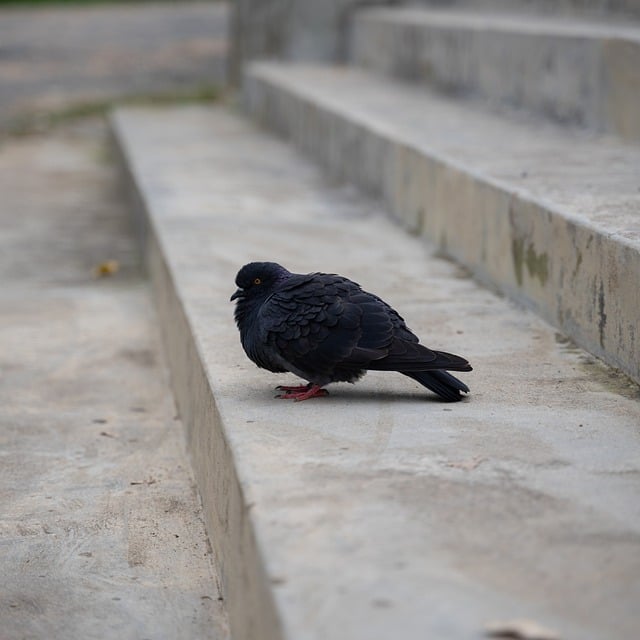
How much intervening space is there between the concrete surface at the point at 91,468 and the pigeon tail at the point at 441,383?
71 centimetres

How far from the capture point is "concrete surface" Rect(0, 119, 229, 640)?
2830mm

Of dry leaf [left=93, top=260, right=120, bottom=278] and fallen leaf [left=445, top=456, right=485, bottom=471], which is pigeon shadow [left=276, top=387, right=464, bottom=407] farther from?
dry leaf [left=93, top=260, right=120, bottom=278]

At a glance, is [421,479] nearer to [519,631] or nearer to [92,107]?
[519,631]

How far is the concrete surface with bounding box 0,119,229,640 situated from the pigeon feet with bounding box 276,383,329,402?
0.44 metres

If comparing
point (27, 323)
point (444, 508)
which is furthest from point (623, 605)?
point (27, 323)

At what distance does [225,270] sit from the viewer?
15.8 feet

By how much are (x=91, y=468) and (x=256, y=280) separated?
2.99 feet

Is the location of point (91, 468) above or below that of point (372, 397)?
below

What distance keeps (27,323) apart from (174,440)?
168 cm

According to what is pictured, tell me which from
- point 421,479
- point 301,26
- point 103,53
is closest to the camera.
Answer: point 421,479

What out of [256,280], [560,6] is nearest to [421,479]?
[256,280]

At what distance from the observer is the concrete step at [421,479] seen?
2.06 metres

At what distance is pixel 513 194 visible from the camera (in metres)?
4.36

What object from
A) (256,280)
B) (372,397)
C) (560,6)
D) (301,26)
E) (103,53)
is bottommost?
(103,53)
